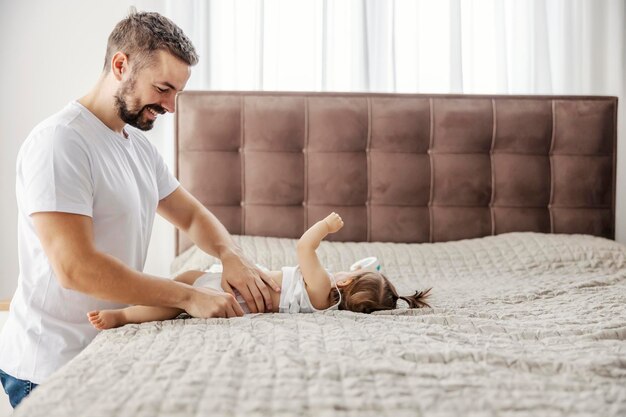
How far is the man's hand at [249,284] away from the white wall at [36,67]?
149 cm

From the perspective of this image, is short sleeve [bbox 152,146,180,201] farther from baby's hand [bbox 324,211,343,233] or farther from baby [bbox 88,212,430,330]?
baby's hand [bbox 324,211,343,233]

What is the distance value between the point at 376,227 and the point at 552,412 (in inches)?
78.8

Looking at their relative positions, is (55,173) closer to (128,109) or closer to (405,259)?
(128,109)

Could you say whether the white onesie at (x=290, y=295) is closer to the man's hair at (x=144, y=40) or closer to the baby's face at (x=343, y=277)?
the baby's face at (x=343, y=277)

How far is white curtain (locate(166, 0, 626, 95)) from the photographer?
318 cm

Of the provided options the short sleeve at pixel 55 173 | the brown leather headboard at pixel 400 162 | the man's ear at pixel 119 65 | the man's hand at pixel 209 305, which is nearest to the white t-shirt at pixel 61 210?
the short sleeve at pixel 55 173

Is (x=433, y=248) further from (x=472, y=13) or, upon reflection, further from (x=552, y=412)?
(x=552, y=412)

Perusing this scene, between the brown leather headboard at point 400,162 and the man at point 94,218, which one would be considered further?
the brown leather headboard at point 400,162

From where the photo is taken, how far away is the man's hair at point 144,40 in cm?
164

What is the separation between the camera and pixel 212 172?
9.66 ft

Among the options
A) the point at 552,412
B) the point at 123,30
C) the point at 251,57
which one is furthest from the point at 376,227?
the point at 552,412

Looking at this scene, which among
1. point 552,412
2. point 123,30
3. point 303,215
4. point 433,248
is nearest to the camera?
point 552,412

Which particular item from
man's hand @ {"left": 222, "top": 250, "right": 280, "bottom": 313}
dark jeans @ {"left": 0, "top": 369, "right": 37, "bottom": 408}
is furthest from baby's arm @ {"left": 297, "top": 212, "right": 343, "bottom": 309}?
dark jeans @ {"left": 0, "top": 369, "right": 37, "bottom": 408}

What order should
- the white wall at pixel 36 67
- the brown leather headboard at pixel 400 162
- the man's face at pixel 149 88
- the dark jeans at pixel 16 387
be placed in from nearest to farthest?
the dark jeans at pixel 16 387, the man's face at pixel 149 88, the brown leather headboard at pixel 400 162, the white wall at pixel 36 67
